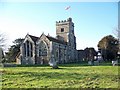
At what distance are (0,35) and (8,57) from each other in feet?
114

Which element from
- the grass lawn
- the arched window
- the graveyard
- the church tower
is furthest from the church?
the grass lawn

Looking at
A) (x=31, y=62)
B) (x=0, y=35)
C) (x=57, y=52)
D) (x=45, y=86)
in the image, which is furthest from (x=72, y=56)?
(x=45, y=86)

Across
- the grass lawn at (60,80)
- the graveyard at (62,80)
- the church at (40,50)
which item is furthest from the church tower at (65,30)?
the grass lawn at (60,80)

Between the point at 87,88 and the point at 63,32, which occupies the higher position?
the point at 63,32

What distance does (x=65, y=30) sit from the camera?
238 ft

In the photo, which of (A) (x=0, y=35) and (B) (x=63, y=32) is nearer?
(A) (x=0, y=35)

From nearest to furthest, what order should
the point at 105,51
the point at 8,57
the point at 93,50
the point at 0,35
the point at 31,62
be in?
the point at 0,35 → the point at 31,62 → the point at 8,57 → the point at 105,51 → the point at 93,50

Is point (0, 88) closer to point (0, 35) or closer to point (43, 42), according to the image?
point (0, 35)

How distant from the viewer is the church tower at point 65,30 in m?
71.9

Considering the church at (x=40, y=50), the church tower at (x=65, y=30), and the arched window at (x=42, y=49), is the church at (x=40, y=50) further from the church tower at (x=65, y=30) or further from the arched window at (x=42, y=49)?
the church tower at (x=65, y=30)

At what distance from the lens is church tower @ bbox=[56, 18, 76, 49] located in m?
71.9

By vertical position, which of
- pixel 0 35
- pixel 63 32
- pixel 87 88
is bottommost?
pixel 87 88

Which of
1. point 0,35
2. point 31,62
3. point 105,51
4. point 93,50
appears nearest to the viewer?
point 0,35

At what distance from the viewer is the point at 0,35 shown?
29797mm
